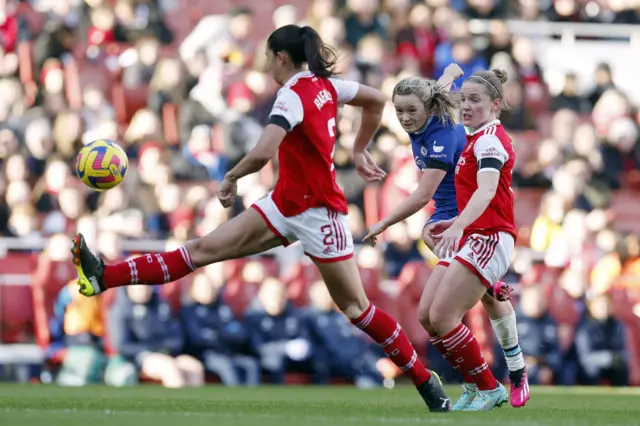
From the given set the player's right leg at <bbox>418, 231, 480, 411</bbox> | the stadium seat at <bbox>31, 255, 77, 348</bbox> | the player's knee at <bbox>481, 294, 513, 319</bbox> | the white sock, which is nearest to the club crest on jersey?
the player's right leg at <bbox>418, 231, 480, 411</bbox>

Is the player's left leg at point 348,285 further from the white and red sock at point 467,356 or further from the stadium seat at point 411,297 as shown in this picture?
the stadium seat at point 411,297

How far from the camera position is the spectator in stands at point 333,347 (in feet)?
42.8

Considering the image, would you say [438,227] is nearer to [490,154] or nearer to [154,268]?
[490,154]

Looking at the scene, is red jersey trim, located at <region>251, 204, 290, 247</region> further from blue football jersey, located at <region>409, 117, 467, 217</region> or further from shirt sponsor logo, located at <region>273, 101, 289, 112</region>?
blue football jersey, located at <region>409, 117, 467, 217</region>

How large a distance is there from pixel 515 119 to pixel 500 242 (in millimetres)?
9260

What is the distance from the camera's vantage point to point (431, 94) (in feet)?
27.7

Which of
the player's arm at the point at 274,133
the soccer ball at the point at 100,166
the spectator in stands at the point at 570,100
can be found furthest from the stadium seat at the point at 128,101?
the player's arm at the point at 274,133

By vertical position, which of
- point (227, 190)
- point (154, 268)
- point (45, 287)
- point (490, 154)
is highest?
point (490, 154)

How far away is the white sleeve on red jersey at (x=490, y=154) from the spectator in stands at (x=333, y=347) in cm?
538

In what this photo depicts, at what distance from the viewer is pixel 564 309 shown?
45.4 feet

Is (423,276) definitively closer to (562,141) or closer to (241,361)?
→ (241,361)

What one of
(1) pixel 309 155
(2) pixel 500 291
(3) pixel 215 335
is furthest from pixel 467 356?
(3) pixel 215 335

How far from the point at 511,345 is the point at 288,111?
2439mm

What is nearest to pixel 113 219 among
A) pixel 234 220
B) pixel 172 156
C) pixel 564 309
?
pixel 172 156
